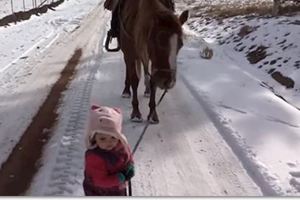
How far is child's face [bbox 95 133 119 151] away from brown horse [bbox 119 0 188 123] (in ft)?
7.55

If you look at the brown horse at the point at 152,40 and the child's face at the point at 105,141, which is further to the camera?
the brown horse at the point at 152,40

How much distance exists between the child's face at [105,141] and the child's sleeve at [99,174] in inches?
3.7

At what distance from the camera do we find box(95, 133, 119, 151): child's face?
3.38 meters

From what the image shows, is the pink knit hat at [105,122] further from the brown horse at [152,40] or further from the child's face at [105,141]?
the brown horse at [152,40]

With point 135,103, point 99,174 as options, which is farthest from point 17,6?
point 99,174

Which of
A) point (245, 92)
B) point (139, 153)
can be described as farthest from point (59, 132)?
point (245, 92)

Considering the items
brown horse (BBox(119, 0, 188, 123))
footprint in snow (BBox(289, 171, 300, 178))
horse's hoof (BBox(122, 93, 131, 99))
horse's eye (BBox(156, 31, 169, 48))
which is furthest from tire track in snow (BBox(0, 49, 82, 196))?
footprint in snow (BBox(289, 171, 300, 178))

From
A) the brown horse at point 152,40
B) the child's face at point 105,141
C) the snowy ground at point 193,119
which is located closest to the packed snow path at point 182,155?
the snowy ground at point 193,119

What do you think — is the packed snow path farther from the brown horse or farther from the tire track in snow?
the tire track in snow

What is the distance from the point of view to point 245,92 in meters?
8.66

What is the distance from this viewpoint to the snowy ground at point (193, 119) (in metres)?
5.05

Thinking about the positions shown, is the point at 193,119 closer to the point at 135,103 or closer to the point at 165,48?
the point at 135,103

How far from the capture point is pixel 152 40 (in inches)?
232

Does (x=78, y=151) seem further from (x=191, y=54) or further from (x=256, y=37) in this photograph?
(x=256, y=37)
